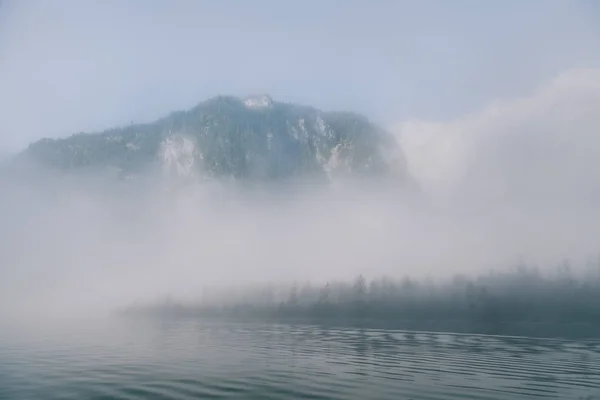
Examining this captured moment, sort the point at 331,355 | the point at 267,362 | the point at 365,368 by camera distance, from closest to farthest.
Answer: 1. the point at 365,368
2. the point at 267,362
3. the point at 331,355

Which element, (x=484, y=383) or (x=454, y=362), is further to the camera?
(x=454, y=362)

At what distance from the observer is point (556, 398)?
4894 cm

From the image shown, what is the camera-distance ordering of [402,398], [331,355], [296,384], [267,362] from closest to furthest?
[402,398] → [296,384] → [267,362] → [331,355]

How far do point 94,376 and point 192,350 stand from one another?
36921 mm

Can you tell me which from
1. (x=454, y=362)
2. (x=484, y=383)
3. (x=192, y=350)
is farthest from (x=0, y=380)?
(x=454, y=362)

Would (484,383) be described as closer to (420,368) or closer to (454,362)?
(420,368)

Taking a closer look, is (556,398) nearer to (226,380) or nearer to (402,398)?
(402,398)

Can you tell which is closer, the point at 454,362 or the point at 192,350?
the point at 454,362

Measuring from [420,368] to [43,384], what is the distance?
181ft

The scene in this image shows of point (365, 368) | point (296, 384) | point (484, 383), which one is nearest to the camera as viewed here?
point (296, 384)

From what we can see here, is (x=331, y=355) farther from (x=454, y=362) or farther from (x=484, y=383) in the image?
(x=484, y=383)

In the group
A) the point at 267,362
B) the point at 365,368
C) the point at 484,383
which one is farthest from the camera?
the point at 267,362

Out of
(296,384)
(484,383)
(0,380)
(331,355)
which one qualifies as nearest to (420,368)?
(484,383)

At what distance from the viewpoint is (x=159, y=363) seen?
68938 mm
